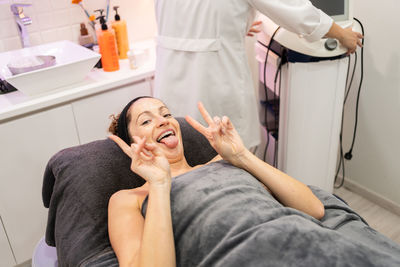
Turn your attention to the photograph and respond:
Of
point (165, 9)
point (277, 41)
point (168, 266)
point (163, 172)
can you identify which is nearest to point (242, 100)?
point (277, 41)

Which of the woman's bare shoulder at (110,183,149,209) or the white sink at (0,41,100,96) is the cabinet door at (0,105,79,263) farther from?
the woman's bare shoulder at (110,183,149,209)

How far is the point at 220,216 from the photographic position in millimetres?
1149

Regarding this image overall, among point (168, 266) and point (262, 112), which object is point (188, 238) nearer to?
point (168, 266)

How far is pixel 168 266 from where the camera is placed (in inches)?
42.0

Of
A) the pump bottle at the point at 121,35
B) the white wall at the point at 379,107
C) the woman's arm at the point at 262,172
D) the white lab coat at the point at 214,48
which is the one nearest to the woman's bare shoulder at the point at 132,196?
the woman's arm at the point at 262,172

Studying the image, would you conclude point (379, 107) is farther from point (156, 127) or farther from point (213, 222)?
point (213, 222)

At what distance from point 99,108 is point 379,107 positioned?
1565 millimetres

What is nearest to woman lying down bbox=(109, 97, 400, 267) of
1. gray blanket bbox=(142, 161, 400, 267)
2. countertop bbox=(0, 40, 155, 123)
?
gray blanket bbox=(142, 161, 400, 267)

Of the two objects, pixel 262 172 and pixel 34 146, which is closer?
pixel 262 172

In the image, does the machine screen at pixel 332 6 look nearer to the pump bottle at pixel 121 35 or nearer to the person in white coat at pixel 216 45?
the person in white coat at pixel 216 45

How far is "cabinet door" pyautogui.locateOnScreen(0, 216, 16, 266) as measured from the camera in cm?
195

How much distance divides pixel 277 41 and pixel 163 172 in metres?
0.96

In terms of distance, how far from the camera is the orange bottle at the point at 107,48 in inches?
81.1

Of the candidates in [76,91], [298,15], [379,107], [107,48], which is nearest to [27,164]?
[76,91]
